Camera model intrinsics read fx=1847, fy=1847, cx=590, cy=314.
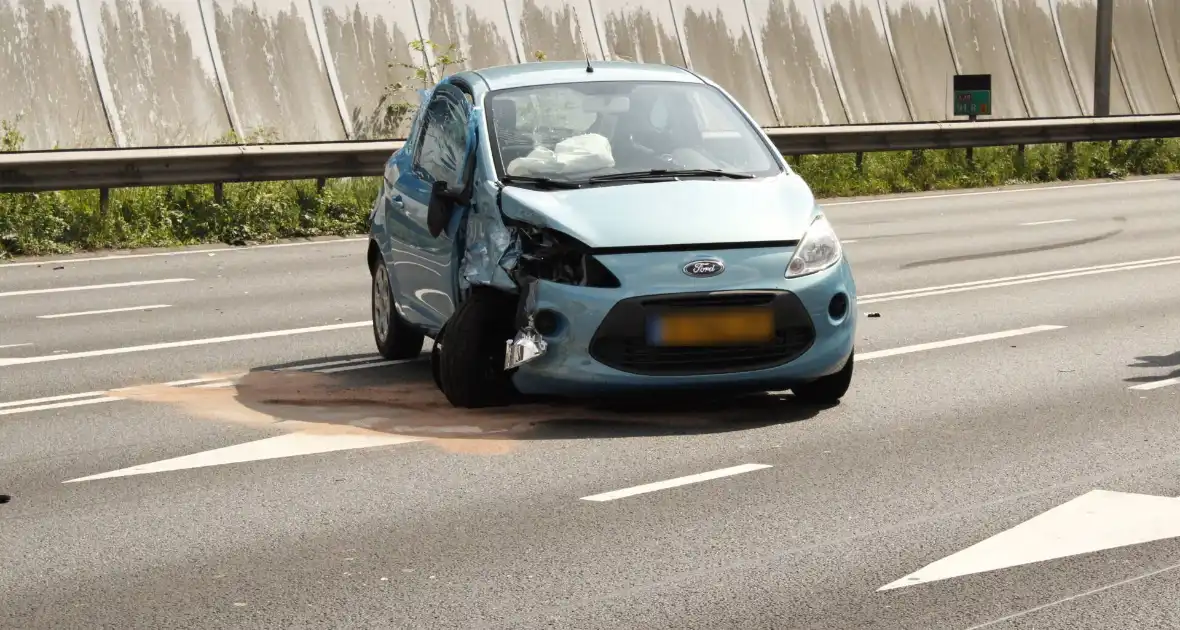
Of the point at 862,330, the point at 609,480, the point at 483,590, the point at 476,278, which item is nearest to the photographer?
the point at 483,590

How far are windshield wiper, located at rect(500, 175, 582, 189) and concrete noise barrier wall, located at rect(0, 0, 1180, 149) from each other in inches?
639

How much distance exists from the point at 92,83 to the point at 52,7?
44.6 inches

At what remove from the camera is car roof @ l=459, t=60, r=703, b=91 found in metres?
9.49

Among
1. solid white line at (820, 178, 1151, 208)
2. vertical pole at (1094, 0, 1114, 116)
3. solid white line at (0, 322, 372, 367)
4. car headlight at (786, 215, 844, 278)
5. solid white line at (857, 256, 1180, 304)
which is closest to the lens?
car headlight at (786, 215, 844, 278)

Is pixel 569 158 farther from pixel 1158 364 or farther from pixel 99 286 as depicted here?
pixel 99 286

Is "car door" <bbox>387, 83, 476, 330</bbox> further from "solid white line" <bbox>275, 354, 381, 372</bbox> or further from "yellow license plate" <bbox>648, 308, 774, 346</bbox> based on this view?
"yellow license plate" <bbox>648, 308, 774, 346</bbox>

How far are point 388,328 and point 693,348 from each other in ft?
9.23

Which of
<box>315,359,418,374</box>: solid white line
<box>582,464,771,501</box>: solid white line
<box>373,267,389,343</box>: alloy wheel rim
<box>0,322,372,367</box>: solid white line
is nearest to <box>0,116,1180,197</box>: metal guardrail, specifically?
<box>0,322,372,367</box>: solid white line

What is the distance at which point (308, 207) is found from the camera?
1978 centimetres

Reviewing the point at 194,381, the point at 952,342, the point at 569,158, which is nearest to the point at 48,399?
the point at 194,381

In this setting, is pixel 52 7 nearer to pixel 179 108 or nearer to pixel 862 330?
pixel 179 108

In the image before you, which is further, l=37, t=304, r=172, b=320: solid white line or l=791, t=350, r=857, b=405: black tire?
l=37, t=304, r=172, b=320: solid white line

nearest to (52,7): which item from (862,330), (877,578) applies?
(862,330)

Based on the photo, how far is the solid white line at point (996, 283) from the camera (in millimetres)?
13492
